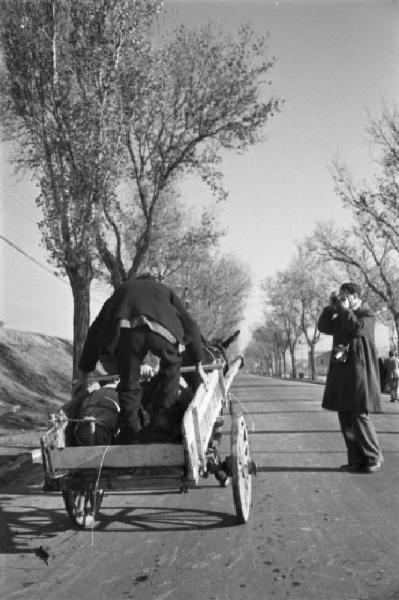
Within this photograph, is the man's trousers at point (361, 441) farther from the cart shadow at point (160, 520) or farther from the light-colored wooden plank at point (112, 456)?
the light-colored wooden plank at point (112, 456)

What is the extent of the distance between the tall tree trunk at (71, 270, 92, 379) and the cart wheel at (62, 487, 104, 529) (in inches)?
400

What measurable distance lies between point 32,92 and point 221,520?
12.6 meters

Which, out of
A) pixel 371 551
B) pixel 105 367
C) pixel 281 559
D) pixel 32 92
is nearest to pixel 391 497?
pixel 371 551

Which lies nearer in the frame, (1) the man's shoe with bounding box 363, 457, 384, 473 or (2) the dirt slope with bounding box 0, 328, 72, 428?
→ (1) the man's shoe with bounding box 363, 457, 384, 473

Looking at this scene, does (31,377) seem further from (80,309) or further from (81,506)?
(81,506)

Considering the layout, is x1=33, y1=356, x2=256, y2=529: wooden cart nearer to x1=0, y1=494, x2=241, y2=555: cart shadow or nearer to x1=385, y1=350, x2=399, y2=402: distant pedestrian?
x1=0, y1=494, x2=241, y2=555: cart shadow

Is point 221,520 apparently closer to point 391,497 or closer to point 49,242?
point 391,497

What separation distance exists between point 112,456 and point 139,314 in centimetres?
100

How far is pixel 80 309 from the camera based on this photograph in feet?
49.0

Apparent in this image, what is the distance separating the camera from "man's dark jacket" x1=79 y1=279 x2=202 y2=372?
4352 millimetres

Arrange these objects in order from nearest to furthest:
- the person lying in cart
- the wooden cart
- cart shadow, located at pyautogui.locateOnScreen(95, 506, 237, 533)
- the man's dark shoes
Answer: the wooden cart < the person lying in cart < cart shadow, located at pyautogui.locateOnScreen(95, 506, 237, 533) < the man's dark shoes

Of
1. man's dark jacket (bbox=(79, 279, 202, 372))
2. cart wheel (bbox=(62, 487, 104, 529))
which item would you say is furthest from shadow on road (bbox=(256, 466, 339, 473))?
man's dark jacket (bbox=(79, 279, 202, 372))

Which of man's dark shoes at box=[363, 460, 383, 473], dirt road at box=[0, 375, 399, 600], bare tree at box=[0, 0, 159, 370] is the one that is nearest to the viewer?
dirt road at box=[0, 375, 399, 600]

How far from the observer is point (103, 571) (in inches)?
143
